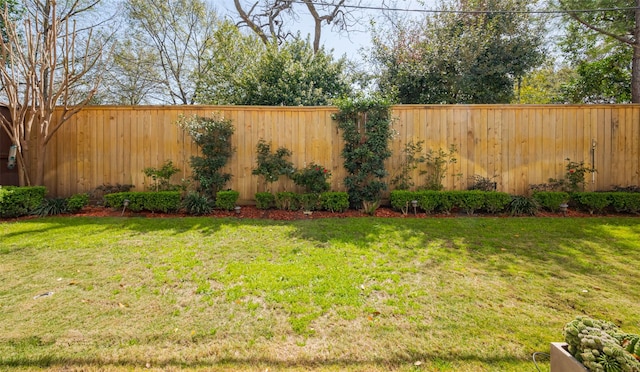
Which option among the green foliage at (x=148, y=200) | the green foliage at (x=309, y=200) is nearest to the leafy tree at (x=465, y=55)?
the green foliage at (x=309, y=200)

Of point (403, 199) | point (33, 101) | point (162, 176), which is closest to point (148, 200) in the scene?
point (162, 176)

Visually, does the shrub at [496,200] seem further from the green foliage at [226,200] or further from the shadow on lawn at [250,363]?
the green foliage at [226,200]

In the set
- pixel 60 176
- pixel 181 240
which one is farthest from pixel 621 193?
pixel 60 176

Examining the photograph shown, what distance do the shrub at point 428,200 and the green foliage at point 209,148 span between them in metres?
3.96

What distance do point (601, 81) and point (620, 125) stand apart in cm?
392

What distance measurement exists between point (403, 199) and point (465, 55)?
16.4 feet

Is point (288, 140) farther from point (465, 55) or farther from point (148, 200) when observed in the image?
point (465, 55)

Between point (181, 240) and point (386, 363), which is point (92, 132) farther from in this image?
point (386, 363)

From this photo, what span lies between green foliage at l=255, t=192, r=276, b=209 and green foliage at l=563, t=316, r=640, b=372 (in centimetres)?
473

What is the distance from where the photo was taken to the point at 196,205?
16.9ft

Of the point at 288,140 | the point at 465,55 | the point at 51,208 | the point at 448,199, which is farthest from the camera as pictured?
the point at 465,55

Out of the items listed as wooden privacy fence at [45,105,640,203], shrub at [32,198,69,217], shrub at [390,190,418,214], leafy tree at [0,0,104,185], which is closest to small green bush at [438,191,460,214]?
shrub at [390,190,418,214]

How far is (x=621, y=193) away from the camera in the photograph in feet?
16.8

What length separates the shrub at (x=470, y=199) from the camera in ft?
17.1
